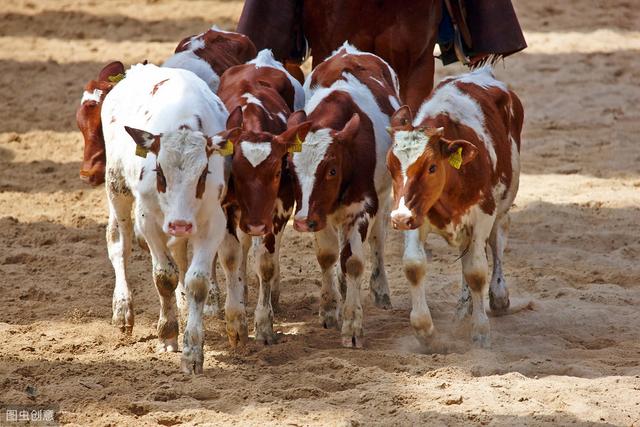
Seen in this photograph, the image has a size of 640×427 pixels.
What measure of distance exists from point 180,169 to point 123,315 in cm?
146

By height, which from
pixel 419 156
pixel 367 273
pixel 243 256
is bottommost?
pixel 367 273

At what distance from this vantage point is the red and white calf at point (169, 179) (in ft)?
20.7

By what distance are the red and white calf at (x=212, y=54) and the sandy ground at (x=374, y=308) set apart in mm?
1525

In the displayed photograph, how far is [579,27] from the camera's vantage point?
1566 cm

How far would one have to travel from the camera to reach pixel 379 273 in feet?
26.4

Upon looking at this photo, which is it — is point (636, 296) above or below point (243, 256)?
below

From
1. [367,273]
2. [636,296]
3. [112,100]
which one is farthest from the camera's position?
[367,273]

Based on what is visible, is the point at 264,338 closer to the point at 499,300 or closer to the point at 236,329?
the point at 236,329

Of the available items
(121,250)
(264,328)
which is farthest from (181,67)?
(264,328)

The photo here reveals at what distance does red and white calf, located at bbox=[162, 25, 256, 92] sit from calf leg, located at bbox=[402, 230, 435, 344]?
6.62 ft

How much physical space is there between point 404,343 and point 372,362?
56 cm

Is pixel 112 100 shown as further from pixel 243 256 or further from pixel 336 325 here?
pixel 336 325

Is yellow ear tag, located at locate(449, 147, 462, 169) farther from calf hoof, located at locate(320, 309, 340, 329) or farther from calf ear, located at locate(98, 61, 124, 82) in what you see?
calf ear, located at locate(98, 61, 124, 82)

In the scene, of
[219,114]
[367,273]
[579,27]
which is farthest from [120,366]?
[579,27]
